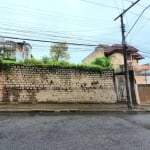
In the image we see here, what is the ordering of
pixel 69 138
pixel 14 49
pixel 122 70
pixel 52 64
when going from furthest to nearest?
pixel 14 49 → pixel 122 70 → pixel 52 64 → pixel 69 138

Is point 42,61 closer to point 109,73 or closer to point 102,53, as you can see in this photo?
point 109,73

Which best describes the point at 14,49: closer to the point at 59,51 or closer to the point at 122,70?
the point at 59,51

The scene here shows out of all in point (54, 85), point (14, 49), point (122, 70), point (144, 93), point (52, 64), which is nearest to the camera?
point (54, 85)

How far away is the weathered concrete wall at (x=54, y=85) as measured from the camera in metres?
21.8

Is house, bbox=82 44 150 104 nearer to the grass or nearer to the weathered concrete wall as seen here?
the weathered concrete wall

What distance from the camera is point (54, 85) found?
76.6ft

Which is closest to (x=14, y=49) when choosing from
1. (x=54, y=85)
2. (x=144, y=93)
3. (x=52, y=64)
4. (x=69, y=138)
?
(x=52, y=64)

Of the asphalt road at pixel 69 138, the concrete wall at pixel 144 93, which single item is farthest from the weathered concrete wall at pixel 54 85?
the asphalt road at pixel 69 138

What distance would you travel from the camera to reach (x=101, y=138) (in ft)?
28.4

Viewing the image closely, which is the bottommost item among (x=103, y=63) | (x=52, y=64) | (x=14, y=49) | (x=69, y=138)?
(x=69, y=138)

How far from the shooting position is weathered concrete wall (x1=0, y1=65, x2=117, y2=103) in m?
Answer: 21.8

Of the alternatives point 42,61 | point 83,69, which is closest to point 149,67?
point 83,69

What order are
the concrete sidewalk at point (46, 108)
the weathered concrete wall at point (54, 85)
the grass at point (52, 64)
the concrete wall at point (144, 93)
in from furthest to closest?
the concrete wall at point (144, 93) < the grass at point (52, 64) < the weathered concrete wall at point (54, 85) < the concrete sidewalk at point (46, 108)

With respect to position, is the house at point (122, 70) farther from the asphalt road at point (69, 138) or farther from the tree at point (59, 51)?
the asphalt road at point (69, 138)
